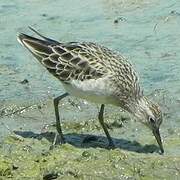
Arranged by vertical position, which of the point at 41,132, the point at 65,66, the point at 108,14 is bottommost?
the point at 108,14

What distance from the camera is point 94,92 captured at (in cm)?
980

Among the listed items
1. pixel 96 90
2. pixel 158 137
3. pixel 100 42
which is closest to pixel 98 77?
pixel 96 90

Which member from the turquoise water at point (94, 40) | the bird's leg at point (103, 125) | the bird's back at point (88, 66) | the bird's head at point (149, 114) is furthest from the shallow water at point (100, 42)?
the bird's back at point (88, 66)

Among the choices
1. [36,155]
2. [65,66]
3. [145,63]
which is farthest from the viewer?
[145,63]

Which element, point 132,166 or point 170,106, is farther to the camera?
point 170,106

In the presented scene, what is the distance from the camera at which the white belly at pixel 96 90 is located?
9820mm

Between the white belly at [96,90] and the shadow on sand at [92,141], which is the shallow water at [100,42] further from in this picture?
the white belly at [96,90]

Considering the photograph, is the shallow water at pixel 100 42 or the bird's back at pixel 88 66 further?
the shallow water at pixel 100 42

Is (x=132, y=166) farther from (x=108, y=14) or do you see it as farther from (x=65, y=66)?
(x=108, y=14)

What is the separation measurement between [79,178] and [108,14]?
248 inches

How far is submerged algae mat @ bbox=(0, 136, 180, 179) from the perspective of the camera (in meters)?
8.82

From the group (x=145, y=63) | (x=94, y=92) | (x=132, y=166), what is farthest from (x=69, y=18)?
(x=132, y=166)

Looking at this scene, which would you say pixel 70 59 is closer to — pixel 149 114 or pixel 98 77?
pixel 98 77

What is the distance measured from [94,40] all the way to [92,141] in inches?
142
